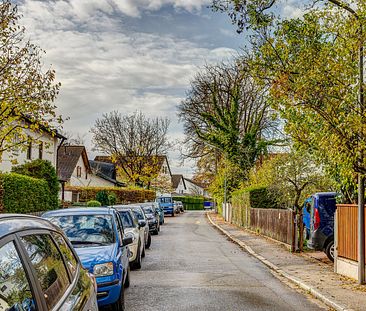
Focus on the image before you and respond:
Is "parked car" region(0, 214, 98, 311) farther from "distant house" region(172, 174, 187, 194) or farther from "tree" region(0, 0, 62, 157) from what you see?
"distant house" region(172, 174, 187, 194)

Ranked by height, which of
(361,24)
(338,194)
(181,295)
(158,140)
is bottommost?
(181,295)

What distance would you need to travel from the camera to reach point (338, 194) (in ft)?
47.6

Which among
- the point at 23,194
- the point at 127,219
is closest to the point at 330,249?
the point at 127,219

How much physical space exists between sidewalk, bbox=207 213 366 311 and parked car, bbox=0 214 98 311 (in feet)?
19.4

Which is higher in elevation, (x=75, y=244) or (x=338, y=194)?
(x=338, y=194)

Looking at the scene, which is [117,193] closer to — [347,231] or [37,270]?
[347,231]

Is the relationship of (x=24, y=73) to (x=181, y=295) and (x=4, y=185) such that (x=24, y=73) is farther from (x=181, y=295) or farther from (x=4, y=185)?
(x=181, y=295)

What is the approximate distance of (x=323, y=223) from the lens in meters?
15.9

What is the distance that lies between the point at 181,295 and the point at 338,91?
497cm

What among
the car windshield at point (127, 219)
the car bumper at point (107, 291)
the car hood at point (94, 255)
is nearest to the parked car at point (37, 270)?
the car bumper at point (107, 291)

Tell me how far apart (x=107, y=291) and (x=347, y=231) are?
6699 mm

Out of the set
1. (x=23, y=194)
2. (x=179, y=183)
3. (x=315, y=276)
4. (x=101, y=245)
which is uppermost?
(x=179, y=183)

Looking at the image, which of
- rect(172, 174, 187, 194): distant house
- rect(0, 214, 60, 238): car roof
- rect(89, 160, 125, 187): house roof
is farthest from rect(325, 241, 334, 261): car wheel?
rect(172, 174, 187, 194): distant house

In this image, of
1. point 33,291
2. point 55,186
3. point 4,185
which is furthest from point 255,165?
point 33,291
